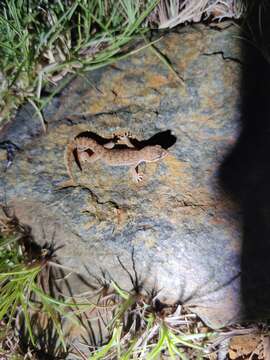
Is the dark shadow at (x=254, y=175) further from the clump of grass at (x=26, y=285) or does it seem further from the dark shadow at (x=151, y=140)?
the clump of grass at (x=26, y=285)

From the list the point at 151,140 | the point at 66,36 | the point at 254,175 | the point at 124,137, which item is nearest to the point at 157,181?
the point at 151,140

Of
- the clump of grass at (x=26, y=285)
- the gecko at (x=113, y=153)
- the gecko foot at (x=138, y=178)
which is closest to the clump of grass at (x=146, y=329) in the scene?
the clump of grass at (x=26, y=285)

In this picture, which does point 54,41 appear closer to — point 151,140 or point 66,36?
point 66,36

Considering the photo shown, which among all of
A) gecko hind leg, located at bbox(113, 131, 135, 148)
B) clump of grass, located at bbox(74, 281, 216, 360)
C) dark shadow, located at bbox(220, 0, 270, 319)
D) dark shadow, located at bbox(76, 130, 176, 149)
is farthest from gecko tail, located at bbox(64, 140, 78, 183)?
dark shadow, located at bbox(220, 0, 270, 319)

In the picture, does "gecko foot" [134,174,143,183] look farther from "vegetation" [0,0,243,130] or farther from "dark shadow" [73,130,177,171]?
"vegetation" [0,0,243,130]

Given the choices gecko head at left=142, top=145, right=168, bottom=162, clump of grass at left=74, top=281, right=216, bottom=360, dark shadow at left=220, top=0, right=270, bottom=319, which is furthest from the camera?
Answer: gecko head at left=142, top=145, right=168, bottom=162
